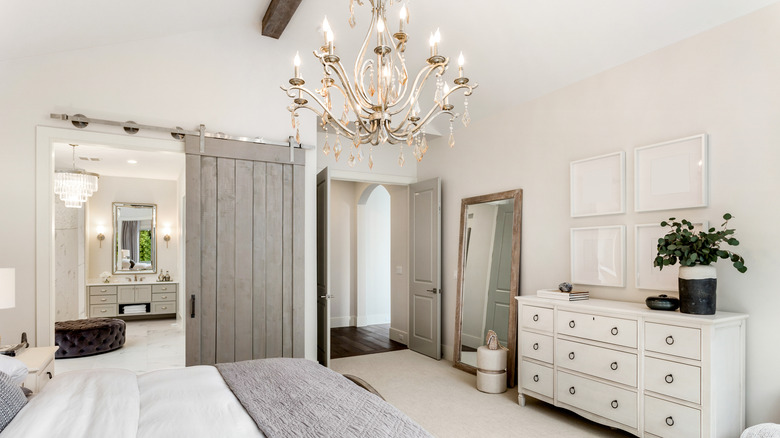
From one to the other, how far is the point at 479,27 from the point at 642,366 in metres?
2.75

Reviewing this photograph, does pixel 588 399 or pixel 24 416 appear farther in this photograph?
pixel 588 399

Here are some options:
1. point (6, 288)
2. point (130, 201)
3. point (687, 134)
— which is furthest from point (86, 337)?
point (687, 134)

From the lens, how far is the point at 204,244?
12.6ft

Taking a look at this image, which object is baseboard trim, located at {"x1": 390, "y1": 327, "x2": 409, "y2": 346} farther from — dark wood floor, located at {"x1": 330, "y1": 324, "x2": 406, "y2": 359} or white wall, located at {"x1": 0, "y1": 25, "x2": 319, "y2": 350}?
white wall, located at {"x1": 0, "y1": 25, "x2": 319, "y2": 350}

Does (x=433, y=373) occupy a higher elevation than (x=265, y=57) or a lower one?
lower

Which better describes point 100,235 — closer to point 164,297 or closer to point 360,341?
point 164,297

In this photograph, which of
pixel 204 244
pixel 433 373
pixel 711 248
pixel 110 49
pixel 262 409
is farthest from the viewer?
pixel 433 373

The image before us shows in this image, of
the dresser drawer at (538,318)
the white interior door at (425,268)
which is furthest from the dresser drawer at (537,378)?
the white interior door at (425,268)

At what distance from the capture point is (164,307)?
7.99 metres

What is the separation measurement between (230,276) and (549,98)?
3253 millimetres

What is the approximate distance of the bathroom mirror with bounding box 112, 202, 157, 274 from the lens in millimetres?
7969

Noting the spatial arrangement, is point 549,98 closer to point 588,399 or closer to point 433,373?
point 588,399

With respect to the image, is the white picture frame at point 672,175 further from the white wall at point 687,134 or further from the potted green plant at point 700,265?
the potted green plant at point 700,265

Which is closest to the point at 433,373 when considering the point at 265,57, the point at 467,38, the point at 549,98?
the point at 549,98
